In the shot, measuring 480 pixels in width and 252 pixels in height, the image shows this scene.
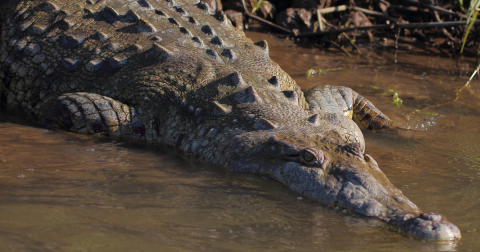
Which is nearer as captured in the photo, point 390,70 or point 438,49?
point 390,70

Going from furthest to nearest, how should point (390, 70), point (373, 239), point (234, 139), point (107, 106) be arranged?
point (390, 70) → point (107, 106) → point (234, 139) → point (373, 239)

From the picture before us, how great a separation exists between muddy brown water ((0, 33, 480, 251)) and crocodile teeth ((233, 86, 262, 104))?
73cm

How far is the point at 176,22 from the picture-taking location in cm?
557

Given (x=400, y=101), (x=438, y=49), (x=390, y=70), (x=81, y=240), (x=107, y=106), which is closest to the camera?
(x=81, y=240)

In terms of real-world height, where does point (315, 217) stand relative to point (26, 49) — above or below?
below

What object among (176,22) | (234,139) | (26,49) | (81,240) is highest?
(176,22)

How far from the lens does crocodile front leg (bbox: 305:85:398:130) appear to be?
551 centimetres

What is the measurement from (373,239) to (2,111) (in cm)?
427

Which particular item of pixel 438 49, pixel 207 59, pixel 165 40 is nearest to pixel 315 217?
pixel 207 59

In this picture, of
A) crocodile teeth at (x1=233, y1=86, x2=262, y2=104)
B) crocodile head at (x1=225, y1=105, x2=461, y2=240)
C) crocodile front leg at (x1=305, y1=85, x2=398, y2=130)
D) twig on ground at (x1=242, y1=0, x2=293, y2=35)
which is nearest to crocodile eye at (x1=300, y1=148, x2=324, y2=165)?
crocodile head at (x1=225, y1=105, x2=461, y2=240)

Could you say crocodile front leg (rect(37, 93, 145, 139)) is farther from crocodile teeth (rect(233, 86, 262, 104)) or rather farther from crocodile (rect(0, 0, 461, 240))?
crocodile teeth (rect(233, 86, 262, 104))

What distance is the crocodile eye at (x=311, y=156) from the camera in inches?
145

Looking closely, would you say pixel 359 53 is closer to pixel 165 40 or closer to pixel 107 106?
pixel 165 40

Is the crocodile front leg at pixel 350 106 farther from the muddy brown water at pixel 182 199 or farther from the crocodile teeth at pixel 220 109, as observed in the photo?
the crocodile teeth at pixel 220 109
